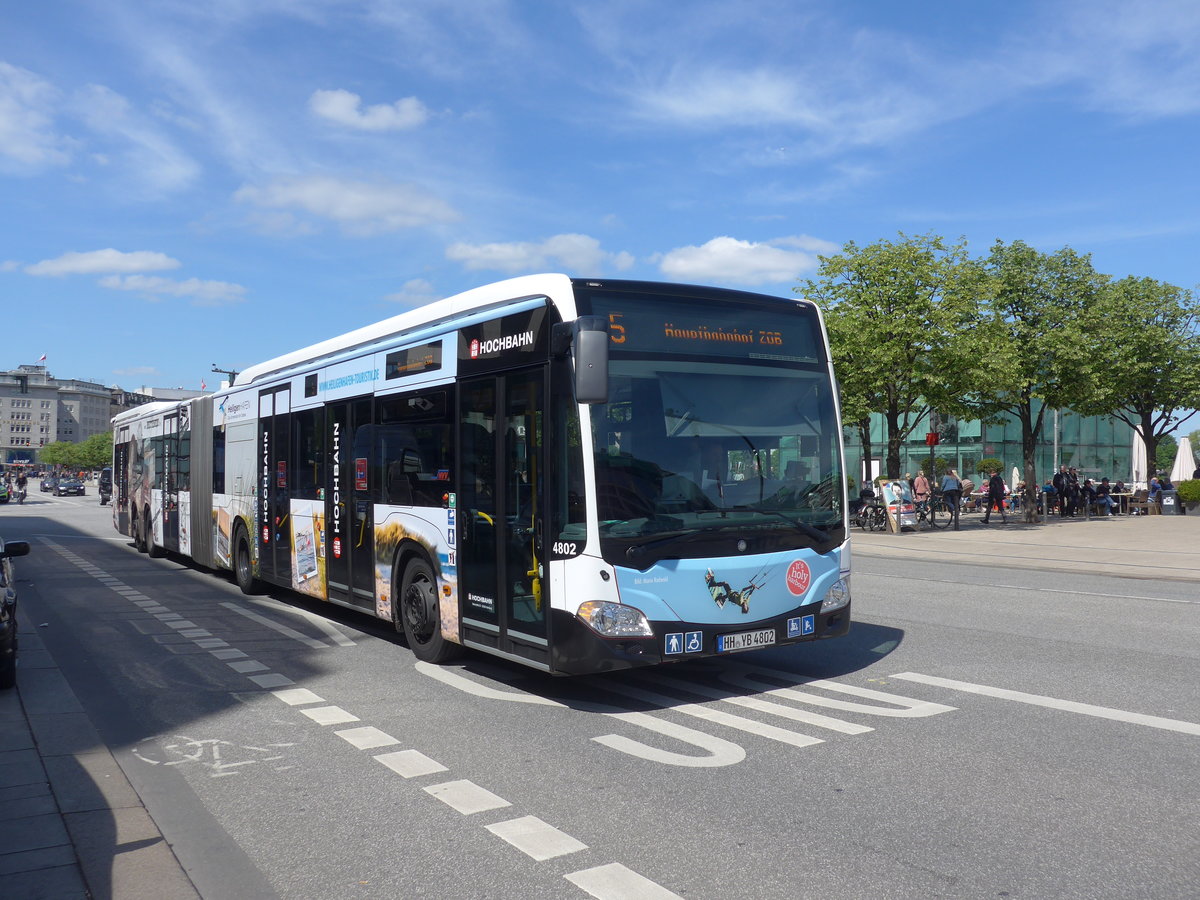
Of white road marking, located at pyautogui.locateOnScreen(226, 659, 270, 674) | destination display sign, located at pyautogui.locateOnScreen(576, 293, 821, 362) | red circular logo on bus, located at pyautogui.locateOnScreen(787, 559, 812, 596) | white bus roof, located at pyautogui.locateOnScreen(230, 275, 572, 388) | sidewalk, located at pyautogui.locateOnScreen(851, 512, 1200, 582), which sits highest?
white bus roof, located at pyautogui.locateOnScreen(230, 275, 572, 388)

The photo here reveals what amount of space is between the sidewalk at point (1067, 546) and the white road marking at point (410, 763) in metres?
13.3

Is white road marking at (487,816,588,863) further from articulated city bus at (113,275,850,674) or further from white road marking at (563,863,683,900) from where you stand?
articulated city bus at (113,275,850,674)

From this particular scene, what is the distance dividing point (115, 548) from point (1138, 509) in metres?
33.1

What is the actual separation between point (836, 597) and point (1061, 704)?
1.64m

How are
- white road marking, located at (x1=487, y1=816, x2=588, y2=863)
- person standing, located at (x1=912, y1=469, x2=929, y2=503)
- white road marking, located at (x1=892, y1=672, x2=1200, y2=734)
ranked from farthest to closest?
person standing, located at (x1=912, y1=469, x2=929, y2=503), white road marking, located at (x1=892, y1=672, x2=1200, y2=734), white road marking, located at (x1=487, y1=816, x2=588, y2=863)

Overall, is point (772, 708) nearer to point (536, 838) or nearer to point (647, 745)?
point (647, 745)

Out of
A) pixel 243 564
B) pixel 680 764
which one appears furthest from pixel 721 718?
pixel 243 564

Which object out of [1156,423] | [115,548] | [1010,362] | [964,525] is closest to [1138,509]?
[1156,423]

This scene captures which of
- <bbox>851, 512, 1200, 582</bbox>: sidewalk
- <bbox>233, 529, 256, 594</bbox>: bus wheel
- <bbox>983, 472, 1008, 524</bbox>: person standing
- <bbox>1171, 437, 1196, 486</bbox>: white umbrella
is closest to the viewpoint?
<bbox>233, 529, 256, 594</bbox>: bus wheel

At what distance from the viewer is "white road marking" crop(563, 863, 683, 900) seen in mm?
3970

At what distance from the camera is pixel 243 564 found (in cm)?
1410

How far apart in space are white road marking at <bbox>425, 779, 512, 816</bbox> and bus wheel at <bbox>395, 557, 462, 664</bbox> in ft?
9.91

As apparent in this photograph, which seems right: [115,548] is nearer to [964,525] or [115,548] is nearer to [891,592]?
[891,592]

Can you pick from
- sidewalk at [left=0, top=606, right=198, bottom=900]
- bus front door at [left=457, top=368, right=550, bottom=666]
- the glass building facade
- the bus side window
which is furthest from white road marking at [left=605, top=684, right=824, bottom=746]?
the glass building facade
